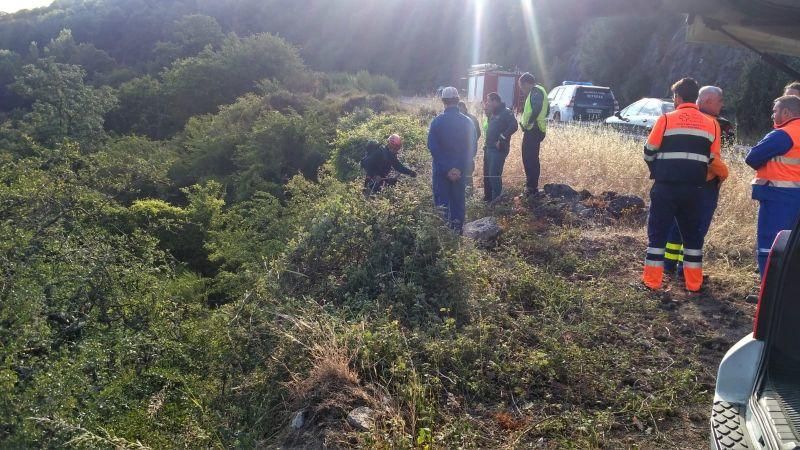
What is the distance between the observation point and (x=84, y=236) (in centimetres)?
636

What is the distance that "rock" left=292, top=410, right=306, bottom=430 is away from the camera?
12.0 ft

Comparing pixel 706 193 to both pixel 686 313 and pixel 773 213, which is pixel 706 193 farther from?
pixel 686 313

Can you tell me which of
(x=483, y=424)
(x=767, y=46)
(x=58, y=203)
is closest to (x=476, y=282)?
(x=483, y=424)

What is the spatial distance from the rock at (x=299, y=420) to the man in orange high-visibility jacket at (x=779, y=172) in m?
3.53

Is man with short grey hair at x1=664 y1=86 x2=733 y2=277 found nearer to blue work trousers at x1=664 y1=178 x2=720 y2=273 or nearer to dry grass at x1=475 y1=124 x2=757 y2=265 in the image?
blue work trousers at x1=664 y1=178 x2=720 y2=273

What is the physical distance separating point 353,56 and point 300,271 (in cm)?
5027

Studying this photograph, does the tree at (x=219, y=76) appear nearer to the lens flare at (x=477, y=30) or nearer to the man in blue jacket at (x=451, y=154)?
the man in blue jacket at (x=451, y=154)

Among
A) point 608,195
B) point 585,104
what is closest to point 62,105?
point 585,104

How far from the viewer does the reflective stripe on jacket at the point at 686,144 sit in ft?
16.4

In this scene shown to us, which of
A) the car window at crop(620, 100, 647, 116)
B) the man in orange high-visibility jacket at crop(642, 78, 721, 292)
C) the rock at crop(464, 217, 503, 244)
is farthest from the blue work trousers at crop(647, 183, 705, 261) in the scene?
the car window at crop(620, 100, 647, 116)

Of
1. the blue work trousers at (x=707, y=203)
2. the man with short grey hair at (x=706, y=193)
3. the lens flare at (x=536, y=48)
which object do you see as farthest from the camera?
the lens flare at (x=536, y=48)

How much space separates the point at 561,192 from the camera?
8492 mm

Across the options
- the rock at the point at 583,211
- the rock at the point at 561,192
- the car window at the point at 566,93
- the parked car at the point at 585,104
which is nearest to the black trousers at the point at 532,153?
the rock at the point at 561,192

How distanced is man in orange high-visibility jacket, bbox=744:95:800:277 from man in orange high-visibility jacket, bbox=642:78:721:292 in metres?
0.40
